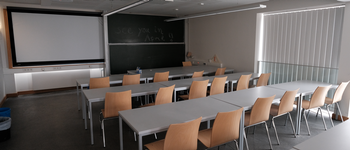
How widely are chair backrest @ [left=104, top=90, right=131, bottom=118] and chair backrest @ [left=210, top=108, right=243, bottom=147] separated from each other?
1.64 m

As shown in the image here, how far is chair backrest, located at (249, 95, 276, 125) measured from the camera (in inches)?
120

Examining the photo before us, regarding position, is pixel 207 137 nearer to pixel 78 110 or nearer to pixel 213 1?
pixel 78 110

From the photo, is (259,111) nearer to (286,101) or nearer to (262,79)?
(286,101)

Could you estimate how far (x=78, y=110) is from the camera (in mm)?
5441

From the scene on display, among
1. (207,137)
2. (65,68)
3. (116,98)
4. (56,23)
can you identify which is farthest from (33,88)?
(207,137)

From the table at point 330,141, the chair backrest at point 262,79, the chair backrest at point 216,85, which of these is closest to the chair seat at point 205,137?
the table at point 330,141

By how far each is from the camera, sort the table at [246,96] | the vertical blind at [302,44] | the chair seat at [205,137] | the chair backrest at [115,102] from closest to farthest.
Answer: the chair seat at [205,137] < the table at [246,96] < the chair backrest at [115,102] < the vertical blind at [302,44]

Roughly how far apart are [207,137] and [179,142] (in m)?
0.63

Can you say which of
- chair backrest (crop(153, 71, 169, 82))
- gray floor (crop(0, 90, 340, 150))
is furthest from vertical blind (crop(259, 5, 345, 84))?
chair backrest (crop(153, 71, 169, 82))

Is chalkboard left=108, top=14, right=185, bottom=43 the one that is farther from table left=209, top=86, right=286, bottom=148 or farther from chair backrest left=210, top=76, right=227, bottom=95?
table left=209, top=86, right=286, bottom=148

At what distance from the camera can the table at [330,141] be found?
200 centimetres

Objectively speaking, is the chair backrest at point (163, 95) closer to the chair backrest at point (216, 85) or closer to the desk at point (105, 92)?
the desk at point (105, 92)

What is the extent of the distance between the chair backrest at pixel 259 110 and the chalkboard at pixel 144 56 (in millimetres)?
6183

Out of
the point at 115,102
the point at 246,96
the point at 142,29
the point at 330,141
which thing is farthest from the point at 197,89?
the point at 142,29
